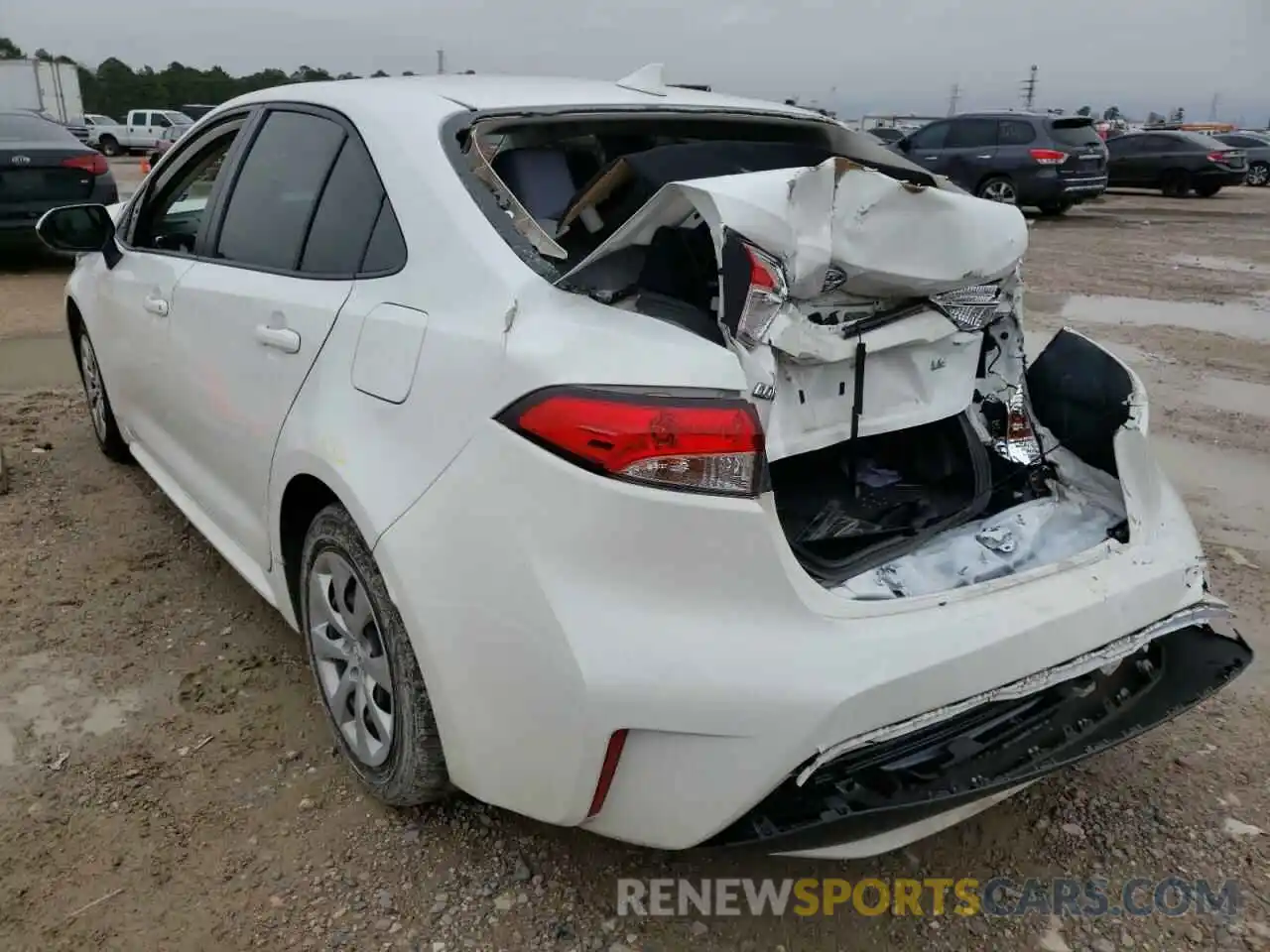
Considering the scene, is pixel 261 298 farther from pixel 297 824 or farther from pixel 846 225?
pixel 846 225

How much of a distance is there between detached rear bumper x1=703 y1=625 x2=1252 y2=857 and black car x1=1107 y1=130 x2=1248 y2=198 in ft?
69.4

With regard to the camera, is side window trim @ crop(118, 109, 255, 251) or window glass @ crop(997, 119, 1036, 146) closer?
side window trim @ crop(118, 109, 255, 251)

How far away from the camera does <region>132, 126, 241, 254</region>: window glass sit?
3.22m

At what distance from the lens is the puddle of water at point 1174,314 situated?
804 cm

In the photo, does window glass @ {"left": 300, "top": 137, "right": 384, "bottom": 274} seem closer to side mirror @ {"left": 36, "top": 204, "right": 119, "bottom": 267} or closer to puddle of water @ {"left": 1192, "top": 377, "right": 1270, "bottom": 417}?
side mirror @ {"left": 36, "top": 204, "right": 119, "bottom": 267}

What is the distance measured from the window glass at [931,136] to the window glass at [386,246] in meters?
16.7

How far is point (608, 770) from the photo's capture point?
1790 millimetres

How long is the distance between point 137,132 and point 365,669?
41.2 metres

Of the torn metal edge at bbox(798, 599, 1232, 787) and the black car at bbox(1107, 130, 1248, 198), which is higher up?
the torn metal edge at bbox(798, 599, 1232, 787)

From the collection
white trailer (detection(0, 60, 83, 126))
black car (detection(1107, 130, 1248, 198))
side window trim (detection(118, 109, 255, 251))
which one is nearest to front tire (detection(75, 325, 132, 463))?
side window trim (detection(118, 109, 255, 251))

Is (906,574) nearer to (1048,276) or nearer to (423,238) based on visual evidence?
(423,238)

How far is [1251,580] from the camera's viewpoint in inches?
143

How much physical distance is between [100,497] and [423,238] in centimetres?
284

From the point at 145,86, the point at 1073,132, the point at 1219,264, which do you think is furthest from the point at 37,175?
the point at 145,86
